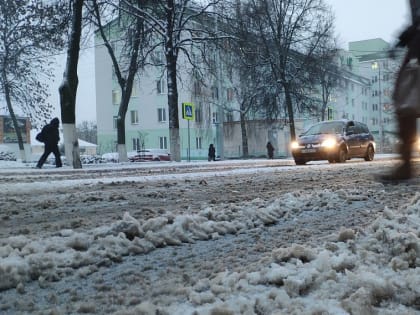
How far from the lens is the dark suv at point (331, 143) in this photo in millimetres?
16984

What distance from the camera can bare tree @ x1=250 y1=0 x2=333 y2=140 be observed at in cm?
3125

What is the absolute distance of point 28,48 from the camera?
95.8ft

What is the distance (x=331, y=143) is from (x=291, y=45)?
57.7 feet

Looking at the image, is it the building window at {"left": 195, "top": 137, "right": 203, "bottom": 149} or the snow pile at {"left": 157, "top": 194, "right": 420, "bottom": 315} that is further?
the building window at {"left": 195, "top": 137, "right": 203, "bottom": 149}

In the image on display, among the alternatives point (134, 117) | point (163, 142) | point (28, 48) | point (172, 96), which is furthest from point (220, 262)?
point (134, 117)

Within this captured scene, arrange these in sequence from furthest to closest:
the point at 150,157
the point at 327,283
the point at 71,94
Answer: the point at 150,157 < the point at 71,94 < the point at 327,283

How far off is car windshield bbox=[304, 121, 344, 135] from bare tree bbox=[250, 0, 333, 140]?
13196 mm

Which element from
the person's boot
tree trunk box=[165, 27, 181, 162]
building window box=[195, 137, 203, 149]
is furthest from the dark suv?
building window box=[195, 137, 203, 149]

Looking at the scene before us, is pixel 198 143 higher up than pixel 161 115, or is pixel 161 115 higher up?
pixel 161 115

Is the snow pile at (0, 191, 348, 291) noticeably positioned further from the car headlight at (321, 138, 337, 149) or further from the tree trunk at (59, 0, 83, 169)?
the car headlight at (321, 138, 337, 149)

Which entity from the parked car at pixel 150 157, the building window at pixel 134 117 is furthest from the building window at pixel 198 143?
the parked car at pixel 150 157

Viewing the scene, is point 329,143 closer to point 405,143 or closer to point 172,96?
point 172,96

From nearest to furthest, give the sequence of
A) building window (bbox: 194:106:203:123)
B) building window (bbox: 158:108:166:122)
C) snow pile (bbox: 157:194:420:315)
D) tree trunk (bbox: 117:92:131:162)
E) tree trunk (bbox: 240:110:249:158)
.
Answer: snow pile (bbox: 157:194:420:315) < tree trunk (bbox: 117:92:131:162) < tree trunk (bbox: 240:110:249:158) < building window (bbox: 194:106:203:123) < building window (bbox: 158:108:166:122)

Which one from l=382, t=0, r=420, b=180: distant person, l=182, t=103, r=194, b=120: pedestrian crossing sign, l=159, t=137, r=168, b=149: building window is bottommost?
l=382, t=0, r=420, b=180: distant person
